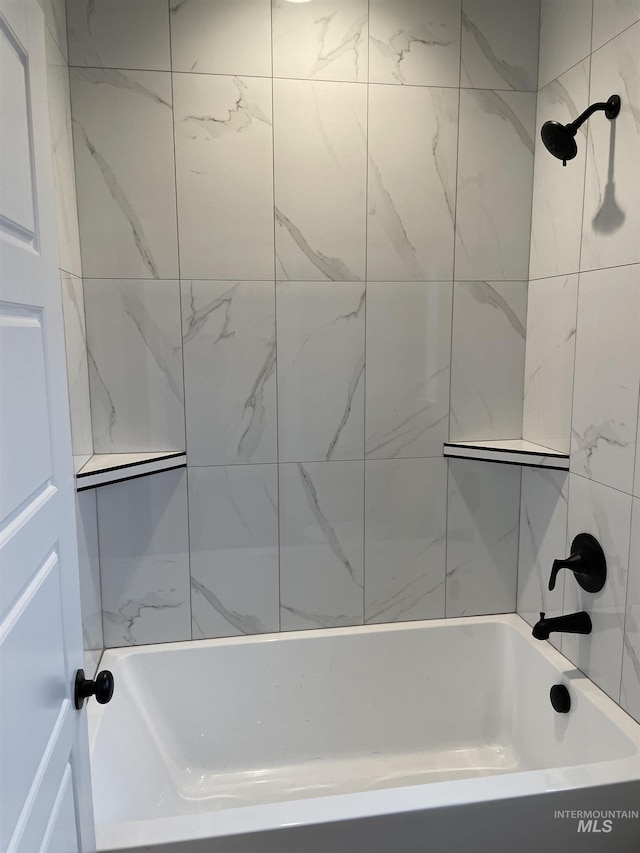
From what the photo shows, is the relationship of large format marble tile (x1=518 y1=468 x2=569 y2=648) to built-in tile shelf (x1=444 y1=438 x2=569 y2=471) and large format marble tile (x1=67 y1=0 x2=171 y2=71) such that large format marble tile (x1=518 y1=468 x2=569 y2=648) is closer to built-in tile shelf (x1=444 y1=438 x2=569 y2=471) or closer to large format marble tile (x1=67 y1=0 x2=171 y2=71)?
built-in tile shelf (x1=444 y1=438 x2=569 y2=471)

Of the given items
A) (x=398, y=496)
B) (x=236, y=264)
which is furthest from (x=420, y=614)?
(x=236, y=264)

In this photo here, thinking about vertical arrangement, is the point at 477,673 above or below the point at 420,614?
below

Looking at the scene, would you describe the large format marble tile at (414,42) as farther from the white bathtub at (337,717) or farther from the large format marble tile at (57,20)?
the white bathtub at (337,717)

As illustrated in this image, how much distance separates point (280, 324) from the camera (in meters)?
1.91

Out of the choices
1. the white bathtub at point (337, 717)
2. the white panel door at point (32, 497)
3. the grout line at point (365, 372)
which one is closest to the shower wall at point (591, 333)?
the white bathtub at point (337, 717)

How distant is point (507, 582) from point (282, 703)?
34.6 inches

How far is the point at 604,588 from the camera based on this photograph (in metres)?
1.65

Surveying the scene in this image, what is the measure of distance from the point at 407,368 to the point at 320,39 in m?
1.01

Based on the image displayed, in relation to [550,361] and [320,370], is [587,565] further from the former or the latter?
[320,370]

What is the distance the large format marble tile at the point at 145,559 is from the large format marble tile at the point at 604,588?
119 centimetres

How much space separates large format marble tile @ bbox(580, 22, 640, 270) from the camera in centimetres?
150

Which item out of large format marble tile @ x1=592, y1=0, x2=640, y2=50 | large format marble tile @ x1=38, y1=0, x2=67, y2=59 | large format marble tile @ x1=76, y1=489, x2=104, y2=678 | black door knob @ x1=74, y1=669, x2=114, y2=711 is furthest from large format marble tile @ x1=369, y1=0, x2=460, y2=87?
black door knob @ x1=74, y1=669, x2=114, y2=711

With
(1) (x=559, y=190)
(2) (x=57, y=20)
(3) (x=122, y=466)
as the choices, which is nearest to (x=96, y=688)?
(3) (x=122, y=466)

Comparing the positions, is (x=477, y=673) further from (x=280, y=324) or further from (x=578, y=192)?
(x=578, y=192)
